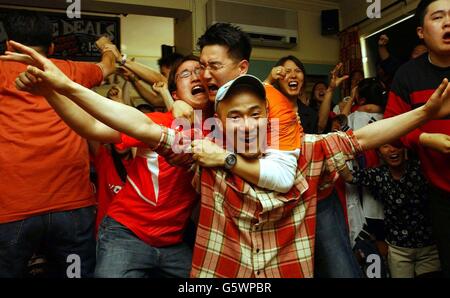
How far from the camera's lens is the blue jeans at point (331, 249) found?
154 centimetres

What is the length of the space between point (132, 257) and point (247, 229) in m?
0.45

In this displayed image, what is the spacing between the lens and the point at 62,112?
1306 millimetres

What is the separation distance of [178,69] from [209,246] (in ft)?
2.89

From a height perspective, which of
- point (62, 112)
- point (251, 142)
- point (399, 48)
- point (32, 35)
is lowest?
point (251, 142)

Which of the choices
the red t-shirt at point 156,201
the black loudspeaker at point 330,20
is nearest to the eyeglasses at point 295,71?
the red t-shirt at point 156,201

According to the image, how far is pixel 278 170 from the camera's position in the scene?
1.29 meters

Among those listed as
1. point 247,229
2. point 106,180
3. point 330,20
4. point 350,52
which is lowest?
point 247,229

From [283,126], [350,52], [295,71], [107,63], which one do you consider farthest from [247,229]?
[350,52]

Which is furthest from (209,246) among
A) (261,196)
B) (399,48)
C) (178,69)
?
(399,48)

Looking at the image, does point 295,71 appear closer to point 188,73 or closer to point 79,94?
point 188,73

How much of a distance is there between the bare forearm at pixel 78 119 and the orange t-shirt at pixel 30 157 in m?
0.49
